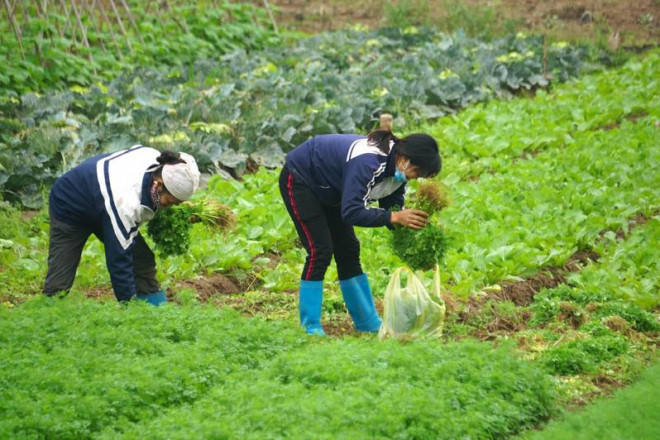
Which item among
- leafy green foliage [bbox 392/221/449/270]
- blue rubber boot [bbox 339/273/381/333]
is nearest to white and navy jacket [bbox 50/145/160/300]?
blue rubber boot [bbox 339/273/381/333]

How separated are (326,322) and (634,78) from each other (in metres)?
10.2

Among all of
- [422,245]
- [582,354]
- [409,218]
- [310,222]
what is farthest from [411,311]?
[582,354]

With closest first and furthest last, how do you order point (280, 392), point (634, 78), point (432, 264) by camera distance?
point (280, 392) < point (432, 264) < point (634, 78)

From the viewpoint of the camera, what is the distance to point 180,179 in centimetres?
596

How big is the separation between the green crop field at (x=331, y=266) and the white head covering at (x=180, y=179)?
798mm

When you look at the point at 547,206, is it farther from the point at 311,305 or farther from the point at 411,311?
the point at 311,305

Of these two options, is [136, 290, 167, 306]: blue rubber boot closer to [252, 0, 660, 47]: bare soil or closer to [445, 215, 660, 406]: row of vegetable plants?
[445, 215, 660, 406]: row of vegetable plants

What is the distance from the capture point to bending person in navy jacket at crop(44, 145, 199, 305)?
5.95 metres

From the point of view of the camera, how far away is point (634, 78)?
15.4 metres

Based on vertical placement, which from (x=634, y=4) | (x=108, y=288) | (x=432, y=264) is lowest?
(x=634, y=4)

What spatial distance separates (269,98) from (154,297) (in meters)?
7.12

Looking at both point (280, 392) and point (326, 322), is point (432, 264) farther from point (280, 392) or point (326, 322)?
point (280, 392)

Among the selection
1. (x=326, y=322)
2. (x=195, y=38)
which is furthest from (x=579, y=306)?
(x=195, y=38)

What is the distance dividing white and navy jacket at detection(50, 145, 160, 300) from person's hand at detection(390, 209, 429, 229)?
62.9 inches
